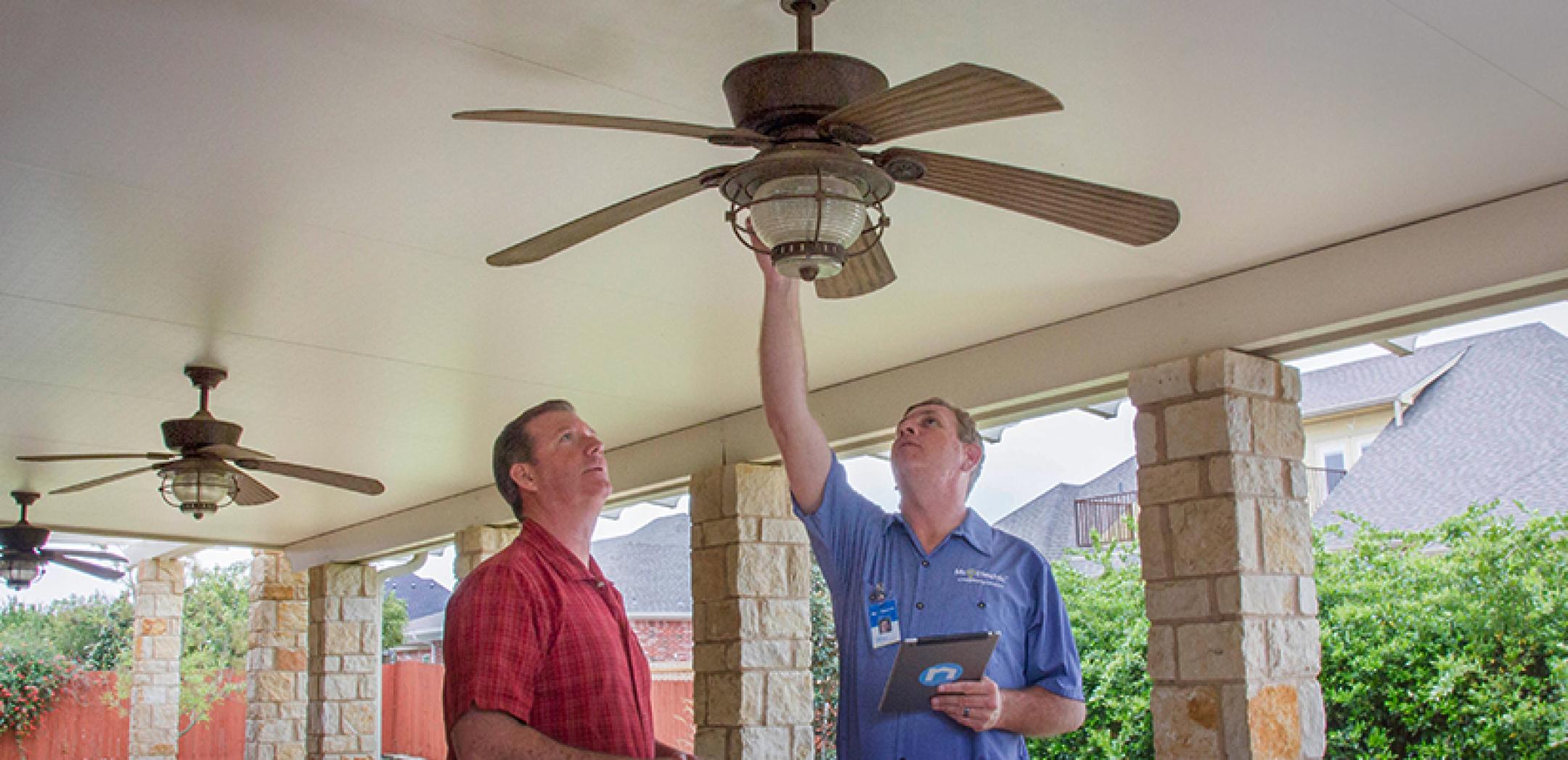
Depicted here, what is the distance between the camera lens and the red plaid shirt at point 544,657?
6.03 feet

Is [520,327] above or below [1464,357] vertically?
below

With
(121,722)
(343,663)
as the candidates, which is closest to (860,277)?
(343,663)

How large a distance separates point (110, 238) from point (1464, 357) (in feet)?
36.7

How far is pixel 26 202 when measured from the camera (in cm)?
314

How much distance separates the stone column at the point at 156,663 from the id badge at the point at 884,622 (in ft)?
32.3

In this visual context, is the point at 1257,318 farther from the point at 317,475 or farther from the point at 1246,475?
the point at 317,475

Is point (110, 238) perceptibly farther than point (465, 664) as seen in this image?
Yes

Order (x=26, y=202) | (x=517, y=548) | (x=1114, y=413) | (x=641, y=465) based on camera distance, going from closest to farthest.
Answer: (x=517, y=548) → (x=26, y=202) → (x=1114, y=413) → (x=641, y=465)

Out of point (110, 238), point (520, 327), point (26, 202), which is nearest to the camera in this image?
point (26, 202)

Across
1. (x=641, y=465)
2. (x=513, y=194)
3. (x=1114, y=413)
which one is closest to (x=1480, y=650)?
(x=1114, y=413)

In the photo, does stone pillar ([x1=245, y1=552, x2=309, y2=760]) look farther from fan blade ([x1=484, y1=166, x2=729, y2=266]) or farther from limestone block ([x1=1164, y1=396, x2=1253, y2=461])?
→ fan blade ([x1=484, y1=166, x2=729, y2=266])

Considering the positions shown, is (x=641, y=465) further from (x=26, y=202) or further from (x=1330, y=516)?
(x=1330, y=516)

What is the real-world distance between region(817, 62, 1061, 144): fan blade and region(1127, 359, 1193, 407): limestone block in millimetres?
1967

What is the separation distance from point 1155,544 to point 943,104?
2.22 metres
